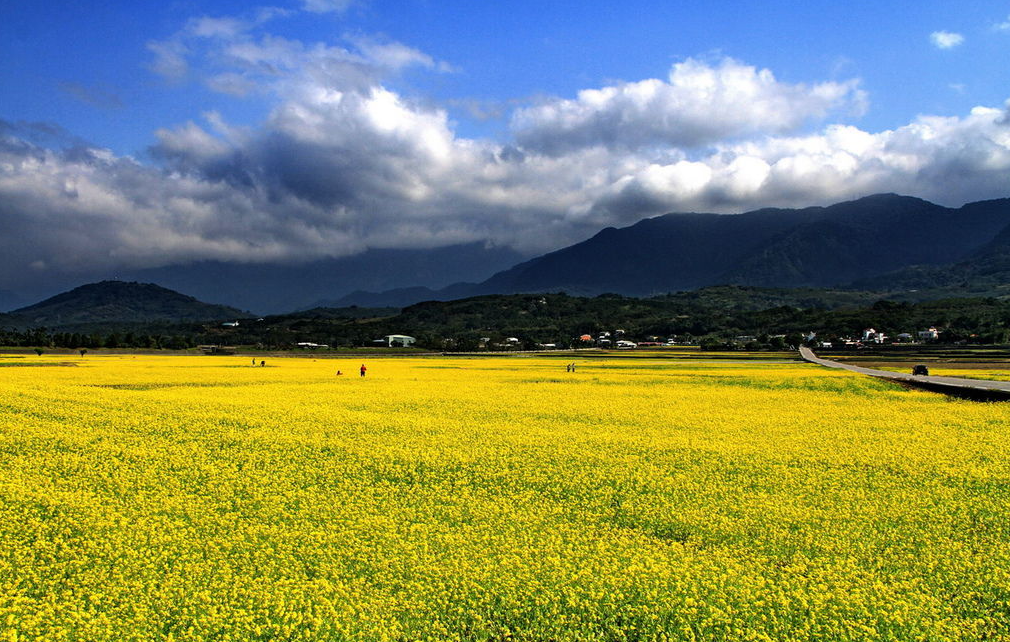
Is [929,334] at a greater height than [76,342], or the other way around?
[76,342]

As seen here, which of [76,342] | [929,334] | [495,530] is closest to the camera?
[495,530]

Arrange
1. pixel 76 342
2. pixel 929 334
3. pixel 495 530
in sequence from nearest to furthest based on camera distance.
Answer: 1. pixel 495 530
2. pixel 76 342
3. pixel 929 334

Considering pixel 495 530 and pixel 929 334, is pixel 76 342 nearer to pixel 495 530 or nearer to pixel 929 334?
pixel 495 530

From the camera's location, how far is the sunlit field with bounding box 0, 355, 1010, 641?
29.6 feet

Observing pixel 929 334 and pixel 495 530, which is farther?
pixel 929 334

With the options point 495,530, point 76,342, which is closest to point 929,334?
point 495,530

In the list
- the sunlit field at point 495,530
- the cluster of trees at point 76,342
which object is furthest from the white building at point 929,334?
the cluster of trees at point 76,342

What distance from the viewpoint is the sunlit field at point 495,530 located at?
901 cm

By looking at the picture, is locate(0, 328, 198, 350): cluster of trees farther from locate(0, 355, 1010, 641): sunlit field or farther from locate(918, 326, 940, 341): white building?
locate(918, 326, 940, 341): white building

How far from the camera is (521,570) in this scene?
10.3 meters

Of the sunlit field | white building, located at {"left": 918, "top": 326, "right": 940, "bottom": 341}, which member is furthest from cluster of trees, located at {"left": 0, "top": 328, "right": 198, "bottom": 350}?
white building, located at {"left": 918, "top": 326, "right": 940, "bottom": 341}

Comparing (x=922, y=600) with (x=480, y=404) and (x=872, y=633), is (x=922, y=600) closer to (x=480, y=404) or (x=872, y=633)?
(x=872, y=633)

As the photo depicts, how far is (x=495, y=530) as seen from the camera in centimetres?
1221

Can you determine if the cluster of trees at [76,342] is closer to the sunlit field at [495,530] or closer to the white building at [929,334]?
the sunlit field at [495,530]
